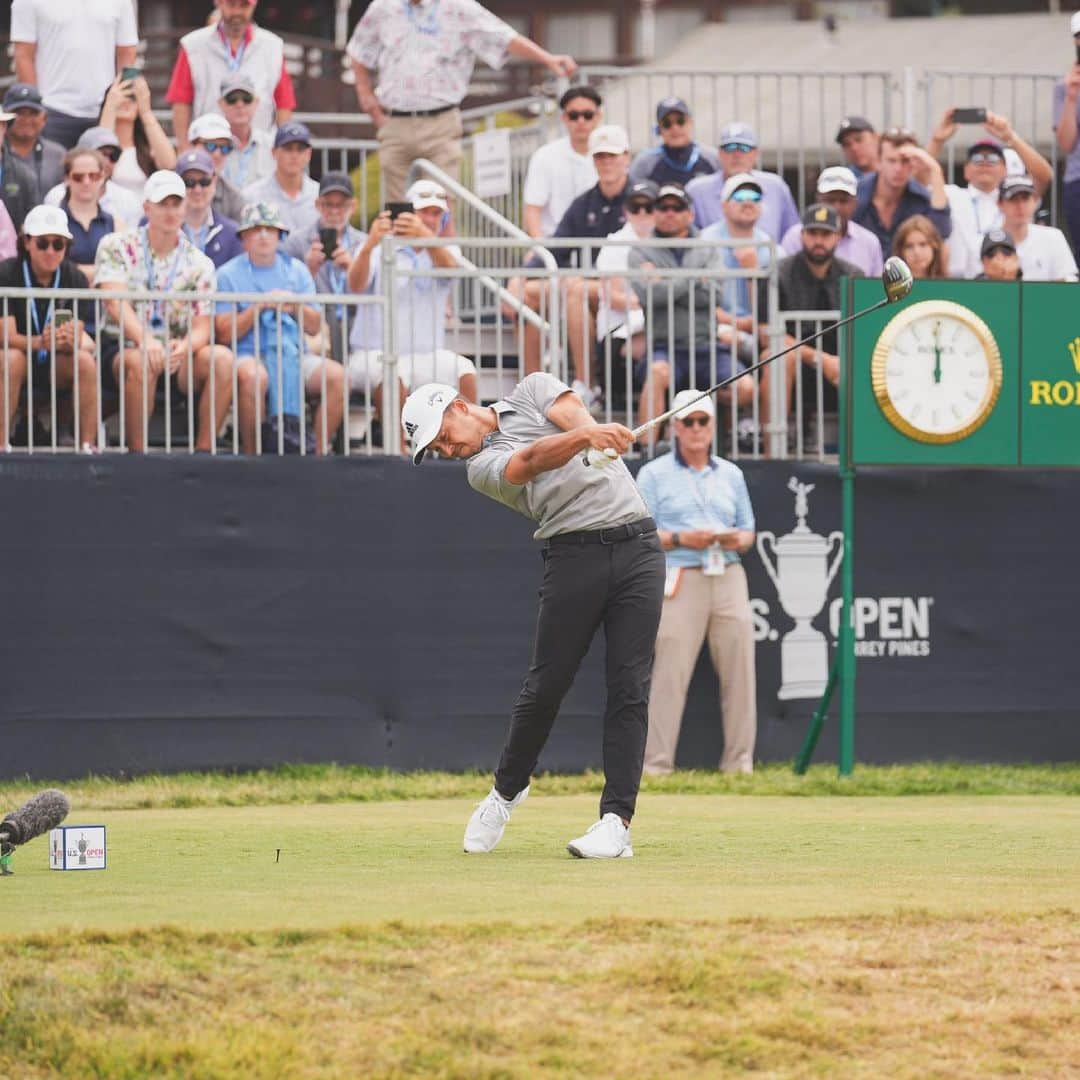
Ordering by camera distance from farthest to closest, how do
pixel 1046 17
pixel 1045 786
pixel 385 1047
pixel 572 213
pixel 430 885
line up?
pixel 1046 17 < pixel 572 213 < pixel 1045 786 < pixel 430 885 < pixel 385 1047

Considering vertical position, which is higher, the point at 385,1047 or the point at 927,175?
the point at 927,175

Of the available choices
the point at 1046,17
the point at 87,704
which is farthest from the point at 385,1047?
the point at 1046,17

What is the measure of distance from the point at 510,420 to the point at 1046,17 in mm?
19831

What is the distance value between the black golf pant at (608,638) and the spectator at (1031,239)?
801 centimetres

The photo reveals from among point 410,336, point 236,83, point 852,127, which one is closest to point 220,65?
point 236,83

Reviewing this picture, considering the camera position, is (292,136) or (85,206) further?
(292,136)

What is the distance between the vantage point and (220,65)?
17.4 meters

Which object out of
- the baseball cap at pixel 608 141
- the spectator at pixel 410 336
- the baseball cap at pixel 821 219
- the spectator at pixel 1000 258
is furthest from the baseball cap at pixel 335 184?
the spectator at pixel 1000 258

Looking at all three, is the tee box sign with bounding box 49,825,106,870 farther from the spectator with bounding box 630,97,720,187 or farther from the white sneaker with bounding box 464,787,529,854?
the spectator with bounding box 630,97,720,187

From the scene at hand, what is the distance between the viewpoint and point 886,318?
14125 millimetres

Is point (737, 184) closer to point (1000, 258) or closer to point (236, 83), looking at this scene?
point (1000, 258)

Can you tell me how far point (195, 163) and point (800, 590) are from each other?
493cm

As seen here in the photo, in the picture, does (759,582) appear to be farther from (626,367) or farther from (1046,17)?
(1046,17)

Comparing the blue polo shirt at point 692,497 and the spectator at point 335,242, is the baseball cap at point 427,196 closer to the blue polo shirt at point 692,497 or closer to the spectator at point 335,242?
→ the spectator at point 335,242
